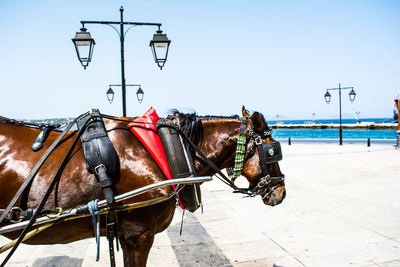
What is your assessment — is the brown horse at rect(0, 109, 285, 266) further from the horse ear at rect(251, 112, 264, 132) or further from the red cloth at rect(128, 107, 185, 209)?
the horse ear at rect(251, 112, 264, 132)

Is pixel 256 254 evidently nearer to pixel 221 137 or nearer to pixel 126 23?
pixel 221 137

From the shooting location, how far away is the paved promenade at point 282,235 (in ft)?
13.1

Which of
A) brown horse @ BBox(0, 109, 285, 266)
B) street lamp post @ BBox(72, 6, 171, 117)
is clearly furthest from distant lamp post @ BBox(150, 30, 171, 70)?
brown horse @ BBox(0, 109, 285, 266)

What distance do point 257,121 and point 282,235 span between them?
2.70 meters

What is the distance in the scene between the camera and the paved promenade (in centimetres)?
400

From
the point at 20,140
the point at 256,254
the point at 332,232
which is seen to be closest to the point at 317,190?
the point at 332,232

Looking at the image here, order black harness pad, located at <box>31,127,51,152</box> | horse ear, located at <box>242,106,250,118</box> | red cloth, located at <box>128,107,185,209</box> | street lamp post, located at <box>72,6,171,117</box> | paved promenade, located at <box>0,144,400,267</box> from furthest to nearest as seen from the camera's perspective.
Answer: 1. street lamp post, located at <box>72,6,171,117</box>
2. paved promenade, located at <box>0,144,400,267</box>
3. horse ear, located at <box>242,106,250,118</box>
4. red cloth, located at <box>128,107,185,209</box>
5. black harness pad, located at <box>31,127,51,152</box>

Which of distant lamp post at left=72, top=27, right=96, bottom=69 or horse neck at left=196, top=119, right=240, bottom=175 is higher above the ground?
distant lamp post at left=72, top=27, right=96, bottom=69

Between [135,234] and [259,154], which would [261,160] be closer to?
[259,154]

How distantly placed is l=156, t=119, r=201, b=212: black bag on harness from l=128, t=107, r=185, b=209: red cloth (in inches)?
1.3

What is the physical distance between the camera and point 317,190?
784cm

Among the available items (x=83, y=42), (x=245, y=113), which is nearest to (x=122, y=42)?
(x=83, y=42)

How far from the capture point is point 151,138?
2.53 meters

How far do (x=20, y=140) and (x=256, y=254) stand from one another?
10.7 ft
